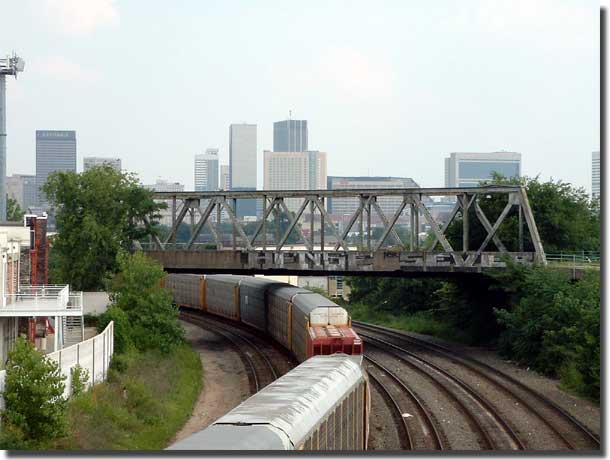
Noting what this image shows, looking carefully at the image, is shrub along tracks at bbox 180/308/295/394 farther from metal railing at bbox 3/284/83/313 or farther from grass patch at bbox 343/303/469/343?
grass patch at bbox 343/303/469/343

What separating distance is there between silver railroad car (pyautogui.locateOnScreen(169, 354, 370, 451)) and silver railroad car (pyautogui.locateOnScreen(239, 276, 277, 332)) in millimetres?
28243

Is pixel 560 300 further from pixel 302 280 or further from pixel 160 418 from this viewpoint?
pixel 302 280

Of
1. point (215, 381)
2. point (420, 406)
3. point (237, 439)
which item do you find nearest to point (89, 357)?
point (215, 381)

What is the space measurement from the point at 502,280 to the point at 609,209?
2787 cm

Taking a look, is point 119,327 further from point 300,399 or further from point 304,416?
point 304,416

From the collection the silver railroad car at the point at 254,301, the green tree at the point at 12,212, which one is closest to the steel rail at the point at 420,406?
the silver railroad car at the point at 254,301

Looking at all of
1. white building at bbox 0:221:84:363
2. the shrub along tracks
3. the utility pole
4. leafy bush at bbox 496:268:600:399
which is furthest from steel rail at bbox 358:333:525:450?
the utility pole

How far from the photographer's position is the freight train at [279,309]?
3281 centimetres

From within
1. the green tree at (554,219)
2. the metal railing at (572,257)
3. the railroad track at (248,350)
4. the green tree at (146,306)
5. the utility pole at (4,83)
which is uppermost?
the utility pole at (4,83)

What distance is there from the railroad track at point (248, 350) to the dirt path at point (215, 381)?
0.35 m

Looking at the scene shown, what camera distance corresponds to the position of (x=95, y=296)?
49.6 metres

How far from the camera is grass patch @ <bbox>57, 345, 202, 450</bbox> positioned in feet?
89.8

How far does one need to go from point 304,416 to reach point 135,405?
51.7 feet

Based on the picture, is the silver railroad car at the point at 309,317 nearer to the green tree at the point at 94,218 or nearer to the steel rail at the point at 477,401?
the steel rail at the point at 477,401
